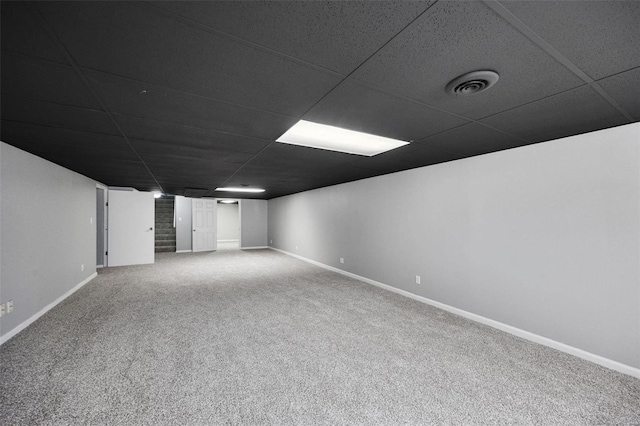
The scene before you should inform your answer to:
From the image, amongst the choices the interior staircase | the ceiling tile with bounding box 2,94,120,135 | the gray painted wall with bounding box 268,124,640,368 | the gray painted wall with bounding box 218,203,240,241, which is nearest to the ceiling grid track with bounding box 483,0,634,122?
the gray painted wall with bounding box 268,124,640,368

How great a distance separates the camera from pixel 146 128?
2.35 meters

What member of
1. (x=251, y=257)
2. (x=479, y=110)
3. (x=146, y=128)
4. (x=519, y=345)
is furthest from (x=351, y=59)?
(x=251, y=257)

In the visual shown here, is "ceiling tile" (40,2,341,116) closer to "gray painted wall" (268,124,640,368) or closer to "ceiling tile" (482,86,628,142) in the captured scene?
"ceiling tile" (482,86,628,142)

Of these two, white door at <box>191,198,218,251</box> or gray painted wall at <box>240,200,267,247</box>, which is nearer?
white door at <box>191,198,218,251</box>

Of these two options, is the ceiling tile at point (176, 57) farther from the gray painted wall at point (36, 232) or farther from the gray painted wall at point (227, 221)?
the gray painted wall at point (227, 221)

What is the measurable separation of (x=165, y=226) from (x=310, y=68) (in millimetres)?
10808

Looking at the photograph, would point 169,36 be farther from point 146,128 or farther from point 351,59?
point 146,128

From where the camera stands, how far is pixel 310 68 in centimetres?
144

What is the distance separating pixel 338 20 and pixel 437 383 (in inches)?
100

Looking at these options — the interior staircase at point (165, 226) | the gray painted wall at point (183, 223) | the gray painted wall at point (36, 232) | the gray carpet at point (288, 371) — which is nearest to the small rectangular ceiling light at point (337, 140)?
the gray carpet at point (288, 371)

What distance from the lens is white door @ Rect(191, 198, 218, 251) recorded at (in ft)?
31.7

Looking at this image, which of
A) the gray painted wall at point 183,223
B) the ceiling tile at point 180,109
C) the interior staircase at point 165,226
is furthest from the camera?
the interior staircase at point 165,226

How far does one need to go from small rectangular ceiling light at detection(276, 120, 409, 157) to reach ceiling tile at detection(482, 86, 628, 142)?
3.25ft

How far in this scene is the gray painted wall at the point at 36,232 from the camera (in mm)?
2744
